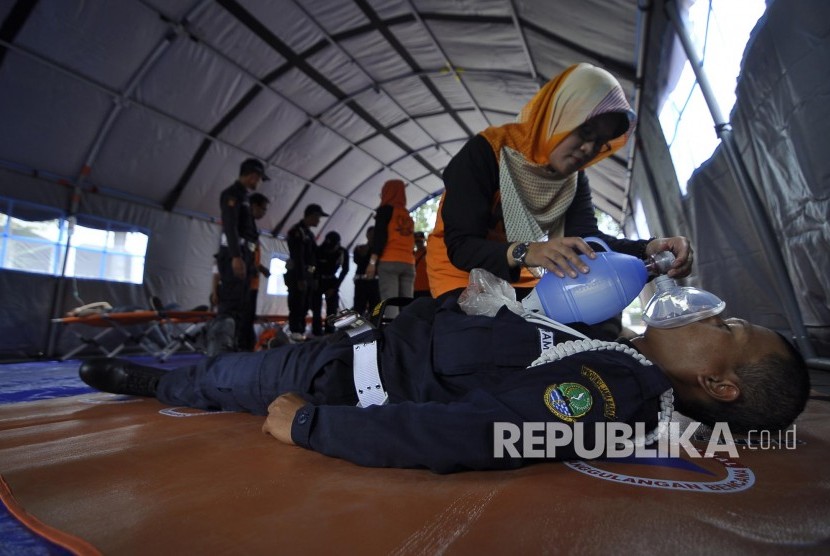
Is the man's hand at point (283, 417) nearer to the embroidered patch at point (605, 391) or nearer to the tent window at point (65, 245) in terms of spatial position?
the embroidered patch at point (605, 391)

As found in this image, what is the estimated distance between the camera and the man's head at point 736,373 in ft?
3.87

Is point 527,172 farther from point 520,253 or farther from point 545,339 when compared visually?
point 545,339

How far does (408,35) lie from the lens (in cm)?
595

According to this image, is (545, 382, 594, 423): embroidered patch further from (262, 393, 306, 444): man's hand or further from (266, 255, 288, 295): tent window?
(266, 255, 288, 295): tent window

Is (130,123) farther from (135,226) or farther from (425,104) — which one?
(425,104)

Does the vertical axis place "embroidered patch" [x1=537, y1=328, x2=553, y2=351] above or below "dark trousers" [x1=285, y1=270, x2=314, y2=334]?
below

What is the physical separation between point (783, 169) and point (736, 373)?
5.33ft

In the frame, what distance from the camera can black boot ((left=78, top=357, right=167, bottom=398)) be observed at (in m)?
2.10

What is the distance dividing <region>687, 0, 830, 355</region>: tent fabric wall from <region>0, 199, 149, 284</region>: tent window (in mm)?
7196

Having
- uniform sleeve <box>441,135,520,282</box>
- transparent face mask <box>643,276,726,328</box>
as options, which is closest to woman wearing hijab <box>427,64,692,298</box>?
uniform sleeve <box>441,135,520,282</box>

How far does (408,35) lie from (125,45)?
3551 millimetres

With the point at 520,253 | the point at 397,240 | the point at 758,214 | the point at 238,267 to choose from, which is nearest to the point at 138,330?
the point at 238,267

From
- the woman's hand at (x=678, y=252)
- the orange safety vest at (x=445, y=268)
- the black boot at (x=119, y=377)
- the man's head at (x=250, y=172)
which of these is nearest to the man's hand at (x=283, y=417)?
the orange safety vest at (x=445, y=268)

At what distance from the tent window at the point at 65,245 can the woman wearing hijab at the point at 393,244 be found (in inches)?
155
